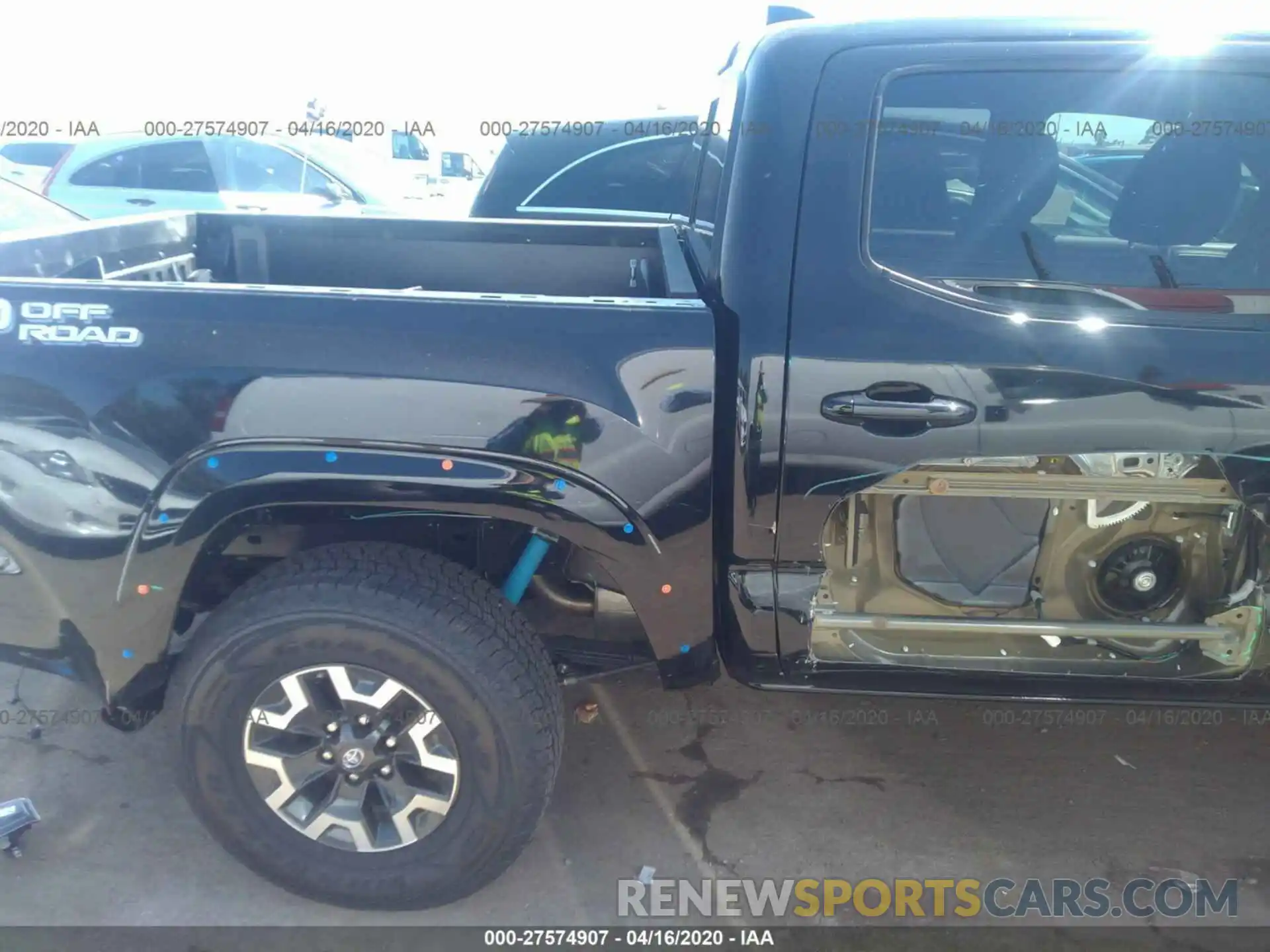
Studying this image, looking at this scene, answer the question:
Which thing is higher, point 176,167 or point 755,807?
point 176,167

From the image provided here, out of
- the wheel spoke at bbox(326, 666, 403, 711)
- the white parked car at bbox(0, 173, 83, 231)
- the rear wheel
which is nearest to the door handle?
the rear wheel

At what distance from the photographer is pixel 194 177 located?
734 centimetres

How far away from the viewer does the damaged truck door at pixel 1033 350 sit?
203cm

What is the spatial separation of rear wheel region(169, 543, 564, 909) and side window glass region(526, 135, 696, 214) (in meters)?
3.46

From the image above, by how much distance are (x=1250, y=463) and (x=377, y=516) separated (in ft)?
6.37

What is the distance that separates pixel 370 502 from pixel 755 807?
4.90ft

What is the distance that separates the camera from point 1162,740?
121 inches

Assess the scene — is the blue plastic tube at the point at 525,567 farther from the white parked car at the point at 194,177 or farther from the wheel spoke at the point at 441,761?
the white parked car at the point at 194,177

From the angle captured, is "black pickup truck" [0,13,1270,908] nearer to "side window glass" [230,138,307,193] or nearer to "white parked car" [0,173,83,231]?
"white parked car" [0,173,83,231]

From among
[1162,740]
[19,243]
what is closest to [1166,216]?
[1162,740]

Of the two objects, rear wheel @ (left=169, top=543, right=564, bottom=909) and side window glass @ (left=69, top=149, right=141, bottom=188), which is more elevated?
side window glass @ (left=69, top=149, right=141, bottom=188)

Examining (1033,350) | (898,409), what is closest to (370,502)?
(898,409)

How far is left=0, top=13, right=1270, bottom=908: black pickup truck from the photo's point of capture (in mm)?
1986

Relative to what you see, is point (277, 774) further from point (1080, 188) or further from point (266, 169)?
point (266, 169)
